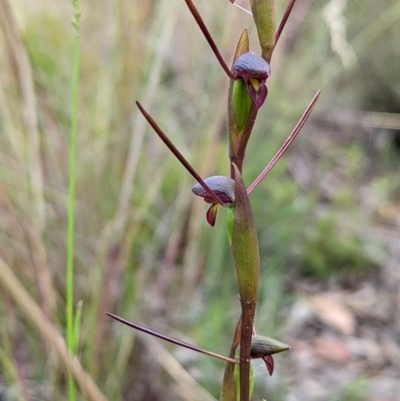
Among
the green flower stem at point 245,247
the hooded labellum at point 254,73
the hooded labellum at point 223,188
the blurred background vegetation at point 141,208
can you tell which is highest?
the blurred background vegetation at point 141,208

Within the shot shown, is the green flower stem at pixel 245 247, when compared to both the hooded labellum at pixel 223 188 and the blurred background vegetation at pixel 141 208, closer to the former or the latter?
the hooded labellum at pixel 223 188

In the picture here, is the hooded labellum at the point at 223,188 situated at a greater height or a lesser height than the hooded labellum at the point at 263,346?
greater

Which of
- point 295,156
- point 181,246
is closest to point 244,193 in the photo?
point 181,246

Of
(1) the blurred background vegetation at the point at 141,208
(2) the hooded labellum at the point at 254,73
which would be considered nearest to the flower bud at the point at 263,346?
(2) the hooded labellum at the point at 254,73

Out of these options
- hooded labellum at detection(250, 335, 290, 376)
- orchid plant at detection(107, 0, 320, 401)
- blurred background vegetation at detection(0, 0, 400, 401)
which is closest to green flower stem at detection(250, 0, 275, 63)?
orchid plant at detection(107, 0, 320, 401)

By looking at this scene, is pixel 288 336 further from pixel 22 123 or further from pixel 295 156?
pixel 295 156

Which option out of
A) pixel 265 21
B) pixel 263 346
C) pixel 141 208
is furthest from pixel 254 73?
pixel 141 208

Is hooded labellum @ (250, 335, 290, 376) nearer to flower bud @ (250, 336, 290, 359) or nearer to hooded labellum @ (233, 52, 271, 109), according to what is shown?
flower bud @ (250, 336, 290, 359)

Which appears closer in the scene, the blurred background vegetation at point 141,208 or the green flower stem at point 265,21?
the green flower stem at point 265,21
